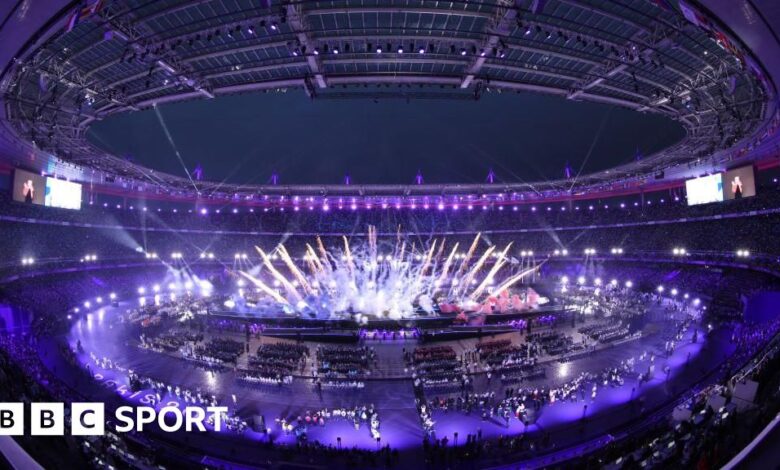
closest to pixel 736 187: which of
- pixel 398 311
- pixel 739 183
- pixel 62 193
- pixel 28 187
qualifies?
pixel 739 183

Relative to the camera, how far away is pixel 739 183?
2902 centimetres

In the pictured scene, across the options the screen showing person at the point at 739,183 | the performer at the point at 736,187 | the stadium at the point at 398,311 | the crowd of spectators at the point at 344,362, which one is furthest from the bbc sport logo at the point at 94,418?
the performer at the point at 736,187

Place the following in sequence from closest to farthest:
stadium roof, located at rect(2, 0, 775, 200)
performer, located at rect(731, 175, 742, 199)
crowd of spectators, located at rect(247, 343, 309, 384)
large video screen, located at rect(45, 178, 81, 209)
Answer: stadium roof, located at rect(2, 0, 775, 200)
crowd of spectators, located at rect(247, 343, 309, 384)
performer, located at rect(731, 175, 742, 199)
large video screen, located at rect(45, 178, 81, 209)

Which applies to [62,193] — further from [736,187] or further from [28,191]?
[736,187]

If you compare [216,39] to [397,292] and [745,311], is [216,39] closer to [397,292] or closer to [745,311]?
[397,292]

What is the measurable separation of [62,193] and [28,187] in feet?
13.6

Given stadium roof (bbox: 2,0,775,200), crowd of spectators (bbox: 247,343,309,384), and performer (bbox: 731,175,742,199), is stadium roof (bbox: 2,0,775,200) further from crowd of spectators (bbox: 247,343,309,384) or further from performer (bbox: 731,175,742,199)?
crowd of spectators (bbox: 247,343,309,384)

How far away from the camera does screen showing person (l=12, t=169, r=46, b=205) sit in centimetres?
2697

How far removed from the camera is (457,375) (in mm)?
21188

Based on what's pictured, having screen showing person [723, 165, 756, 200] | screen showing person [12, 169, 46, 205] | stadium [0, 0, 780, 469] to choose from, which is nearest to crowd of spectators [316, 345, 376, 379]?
stadium [0, 0, 780, 469]

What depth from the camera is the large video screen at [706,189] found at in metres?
31.5

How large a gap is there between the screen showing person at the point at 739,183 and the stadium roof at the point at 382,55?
789 centimetres

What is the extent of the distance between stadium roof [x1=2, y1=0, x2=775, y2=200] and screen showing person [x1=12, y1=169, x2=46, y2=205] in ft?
27.4

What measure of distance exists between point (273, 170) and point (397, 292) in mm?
24184
